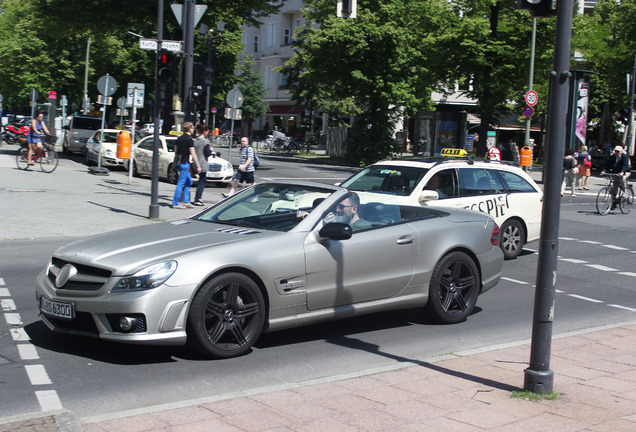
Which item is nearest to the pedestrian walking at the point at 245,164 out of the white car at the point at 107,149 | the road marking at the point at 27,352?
the white car at the point at 107,149

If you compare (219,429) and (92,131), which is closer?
(219,429)

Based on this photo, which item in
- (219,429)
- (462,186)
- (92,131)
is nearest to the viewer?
(219,429)

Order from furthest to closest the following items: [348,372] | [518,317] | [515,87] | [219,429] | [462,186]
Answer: [515,87], [462,186], [518,317], [348,372], [219,429]

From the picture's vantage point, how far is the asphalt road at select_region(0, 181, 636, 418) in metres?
5.35

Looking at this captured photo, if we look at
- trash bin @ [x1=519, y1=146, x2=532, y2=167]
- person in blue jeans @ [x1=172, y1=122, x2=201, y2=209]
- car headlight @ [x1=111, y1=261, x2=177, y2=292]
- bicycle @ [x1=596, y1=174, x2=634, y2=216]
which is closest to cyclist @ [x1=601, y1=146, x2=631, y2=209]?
bicycle @ [x1=596, y1=174, x2=634, y2=216]

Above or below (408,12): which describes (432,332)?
below

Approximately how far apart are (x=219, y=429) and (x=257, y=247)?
2.10 metres

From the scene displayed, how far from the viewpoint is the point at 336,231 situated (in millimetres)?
6629

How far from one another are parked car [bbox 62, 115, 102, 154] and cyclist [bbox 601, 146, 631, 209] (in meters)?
24.6

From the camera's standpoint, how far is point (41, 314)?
6320 mm

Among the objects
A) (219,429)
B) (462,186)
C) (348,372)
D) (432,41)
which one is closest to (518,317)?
(348,372)

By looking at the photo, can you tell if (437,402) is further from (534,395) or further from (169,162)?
(169,162)

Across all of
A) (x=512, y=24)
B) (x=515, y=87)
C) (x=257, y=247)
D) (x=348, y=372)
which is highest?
(x=512, y=24)

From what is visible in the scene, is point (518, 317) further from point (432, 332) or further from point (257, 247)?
point (257, 247)
